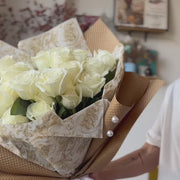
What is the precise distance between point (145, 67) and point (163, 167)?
3.07ft

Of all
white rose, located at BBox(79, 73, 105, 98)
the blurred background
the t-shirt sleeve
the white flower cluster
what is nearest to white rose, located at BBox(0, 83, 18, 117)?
the white flower cluster

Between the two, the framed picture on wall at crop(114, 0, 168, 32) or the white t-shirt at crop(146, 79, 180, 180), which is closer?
the white t-shirt at crop(146, 79, 180, 180)

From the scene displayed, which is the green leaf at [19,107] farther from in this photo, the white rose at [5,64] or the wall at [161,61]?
the wall at [161,61]

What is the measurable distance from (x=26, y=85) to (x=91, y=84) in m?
0.10

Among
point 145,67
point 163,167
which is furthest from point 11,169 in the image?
point 145,67

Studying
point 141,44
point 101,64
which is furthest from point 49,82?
point 141,44

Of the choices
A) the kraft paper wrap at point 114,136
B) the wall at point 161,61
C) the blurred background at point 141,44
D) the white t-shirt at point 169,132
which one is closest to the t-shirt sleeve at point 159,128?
the white t-shirt at point 169,132

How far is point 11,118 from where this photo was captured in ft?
1.44

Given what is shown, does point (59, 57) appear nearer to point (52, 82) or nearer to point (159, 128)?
point (52, 82)

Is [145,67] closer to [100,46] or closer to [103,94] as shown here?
[100,46]

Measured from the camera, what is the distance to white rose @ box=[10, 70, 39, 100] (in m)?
0.44

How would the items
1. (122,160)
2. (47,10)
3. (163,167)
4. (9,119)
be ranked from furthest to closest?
(47,10), (163,167), (122,160), (9,119)

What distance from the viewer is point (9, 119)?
1.44 ft

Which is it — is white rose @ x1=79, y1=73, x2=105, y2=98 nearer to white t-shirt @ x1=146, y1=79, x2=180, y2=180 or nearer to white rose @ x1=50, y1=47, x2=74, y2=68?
white rose @ x1=50, y1=47, x2=74, y2=68
